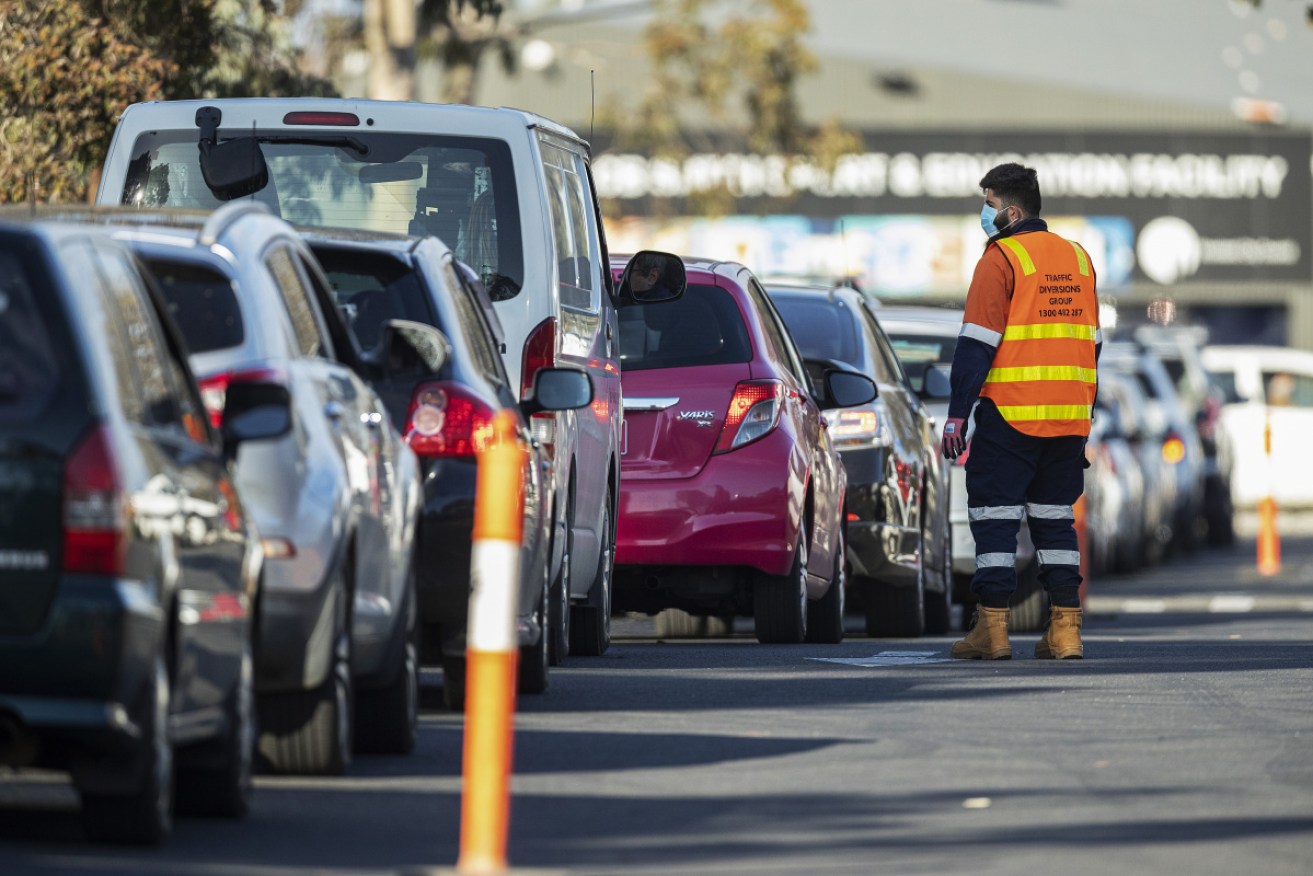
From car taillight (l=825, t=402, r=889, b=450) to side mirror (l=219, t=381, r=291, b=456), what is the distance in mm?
8632

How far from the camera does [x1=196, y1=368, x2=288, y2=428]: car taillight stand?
886 centimetres

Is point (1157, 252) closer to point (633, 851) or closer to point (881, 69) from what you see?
point (881, 69)

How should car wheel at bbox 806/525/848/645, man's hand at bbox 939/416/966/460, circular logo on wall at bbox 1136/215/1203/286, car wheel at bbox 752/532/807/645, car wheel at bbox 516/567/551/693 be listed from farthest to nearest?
circular logo on wall at bbox 1136/215/1203/286 → car wheel at bbox 806/525/848/645 → car wheel at bbox 752/532/807/645 → man's hand at bbox 939/416/966/460 → car wheel at bbox 516/567/551/693

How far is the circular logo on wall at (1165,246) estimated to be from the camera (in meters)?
62.6

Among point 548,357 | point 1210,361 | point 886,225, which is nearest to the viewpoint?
point 548,357

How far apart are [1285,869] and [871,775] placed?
2.02 m

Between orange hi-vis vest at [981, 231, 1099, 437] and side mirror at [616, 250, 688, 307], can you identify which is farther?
side mirror at [616, 250, 688, 307]

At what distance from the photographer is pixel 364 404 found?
9.85 m

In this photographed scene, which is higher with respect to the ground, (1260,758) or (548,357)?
(548,357)

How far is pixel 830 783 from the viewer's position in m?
9.48

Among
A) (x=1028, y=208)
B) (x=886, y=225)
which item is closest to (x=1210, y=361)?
(x=886, y=225)

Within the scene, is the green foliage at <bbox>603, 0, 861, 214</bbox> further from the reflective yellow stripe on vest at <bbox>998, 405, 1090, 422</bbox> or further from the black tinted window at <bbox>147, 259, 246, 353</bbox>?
the black tinted window at <bbox>147, 259, 246, 353</bbox>

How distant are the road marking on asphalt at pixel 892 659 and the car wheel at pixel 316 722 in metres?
5.17

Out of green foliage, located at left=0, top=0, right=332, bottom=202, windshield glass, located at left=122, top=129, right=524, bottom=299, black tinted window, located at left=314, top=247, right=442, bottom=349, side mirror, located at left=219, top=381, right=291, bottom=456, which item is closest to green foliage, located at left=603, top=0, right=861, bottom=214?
green foliage, located at left=0, top=0, right=332, bottom=202
